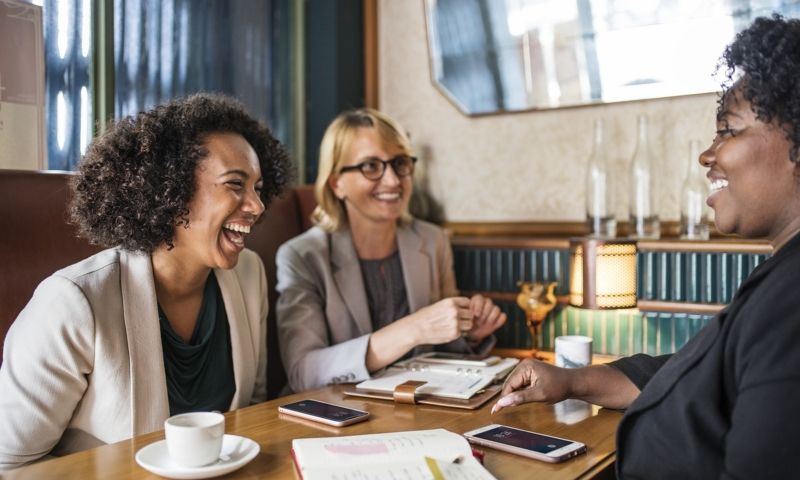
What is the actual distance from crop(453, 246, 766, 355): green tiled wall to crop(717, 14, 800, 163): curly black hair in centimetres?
142

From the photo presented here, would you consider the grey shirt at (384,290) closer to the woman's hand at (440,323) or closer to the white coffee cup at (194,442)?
the woman's hand at (440,323)

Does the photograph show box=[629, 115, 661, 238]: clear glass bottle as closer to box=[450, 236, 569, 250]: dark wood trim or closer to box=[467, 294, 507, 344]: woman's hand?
box=[450, 236, 569, 250]: dark wood trim

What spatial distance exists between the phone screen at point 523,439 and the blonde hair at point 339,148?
1.29m

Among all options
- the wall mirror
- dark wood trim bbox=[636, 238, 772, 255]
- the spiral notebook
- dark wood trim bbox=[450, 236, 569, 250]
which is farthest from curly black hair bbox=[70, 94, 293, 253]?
the wall mirror

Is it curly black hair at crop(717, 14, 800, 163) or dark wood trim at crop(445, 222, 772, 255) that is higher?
curly black hair at crop(717, 14, 800, 163)

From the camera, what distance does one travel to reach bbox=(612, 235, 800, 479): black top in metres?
0.98

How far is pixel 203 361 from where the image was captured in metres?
1.85

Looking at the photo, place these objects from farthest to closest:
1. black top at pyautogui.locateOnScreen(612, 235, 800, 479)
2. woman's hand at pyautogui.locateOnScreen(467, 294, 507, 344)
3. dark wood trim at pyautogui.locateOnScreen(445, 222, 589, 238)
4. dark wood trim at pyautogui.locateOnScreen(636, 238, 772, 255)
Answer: dark wood trim at pyautogui.locateOnScreen(445, 222, 589, 238) < dark wood trim at pyautogui.locateOnScreen(636, 238, 772, 255) < woman's hand at pyautogui.locateOnScreen(467, 294, 507, 344) < black top at pyautogui.locateOnScreen(612, 235, 800, 479)

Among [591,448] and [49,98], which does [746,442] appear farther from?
[49,98]

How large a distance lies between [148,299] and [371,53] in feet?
7.43

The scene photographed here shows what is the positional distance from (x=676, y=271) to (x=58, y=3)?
7.82 ft

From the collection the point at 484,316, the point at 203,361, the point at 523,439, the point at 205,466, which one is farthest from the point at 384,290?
the point at 205,466

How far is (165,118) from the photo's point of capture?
181 cm

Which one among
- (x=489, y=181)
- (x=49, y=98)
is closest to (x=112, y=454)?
(x=49, y=98)
